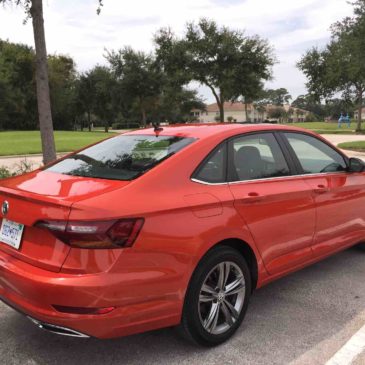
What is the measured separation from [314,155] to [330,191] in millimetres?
445

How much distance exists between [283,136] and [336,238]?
1.17m

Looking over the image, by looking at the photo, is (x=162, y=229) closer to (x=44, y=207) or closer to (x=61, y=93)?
(x=44, y=207)

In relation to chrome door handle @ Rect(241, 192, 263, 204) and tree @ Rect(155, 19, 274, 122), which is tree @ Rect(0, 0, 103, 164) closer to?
chrome door handle @ Rect(241, 192, 263, 204)

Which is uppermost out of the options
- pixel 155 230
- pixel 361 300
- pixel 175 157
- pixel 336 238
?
pixel 175 157

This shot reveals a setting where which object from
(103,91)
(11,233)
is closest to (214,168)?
(11,233)

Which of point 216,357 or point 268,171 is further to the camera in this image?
point 268,171

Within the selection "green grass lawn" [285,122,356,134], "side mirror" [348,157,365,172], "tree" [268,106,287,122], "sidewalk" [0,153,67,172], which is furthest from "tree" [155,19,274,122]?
"tree" [268,106,287,122]

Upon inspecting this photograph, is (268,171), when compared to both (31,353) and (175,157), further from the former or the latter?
(31,353)

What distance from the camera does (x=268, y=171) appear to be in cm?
404

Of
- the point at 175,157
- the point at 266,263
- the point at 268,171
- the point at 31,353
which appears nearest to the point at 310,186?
the point at 268,171

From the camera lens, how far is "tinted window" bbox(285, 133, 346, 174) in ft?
14.5

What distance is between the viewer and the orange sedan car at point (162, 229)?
111 inches

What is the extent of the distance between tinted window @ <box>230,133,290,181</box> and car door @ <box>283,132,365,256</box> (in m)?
0.21

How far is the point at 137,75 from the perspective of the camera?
50875 mm
